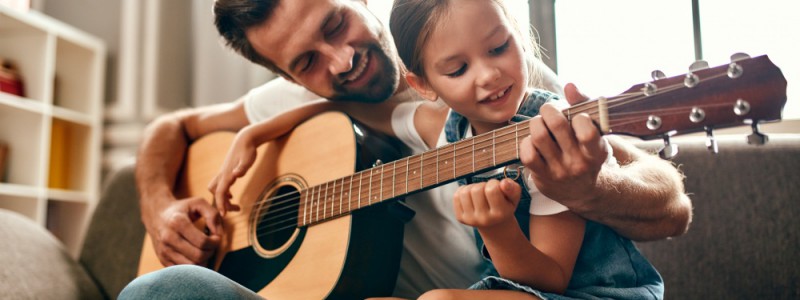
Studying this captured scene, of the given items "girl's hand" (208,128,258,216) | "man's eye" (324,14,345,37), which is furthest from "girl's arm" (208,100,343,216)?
"man's eye" (324,14,345,37)

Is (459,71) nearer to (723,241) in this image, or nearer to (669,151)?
(669,151)

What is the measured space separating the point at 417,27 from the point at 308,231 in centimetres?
38

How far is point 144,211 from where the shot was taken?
140 centimetres

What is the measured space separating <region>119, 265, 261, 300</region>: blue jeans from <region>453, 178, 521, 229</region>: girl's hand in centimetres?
29

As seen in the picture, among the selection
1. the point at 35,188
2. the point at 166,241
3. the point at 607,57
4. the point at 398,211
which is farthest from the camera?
the point at 35,188

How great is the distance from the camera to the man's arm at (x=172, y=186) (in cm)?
121

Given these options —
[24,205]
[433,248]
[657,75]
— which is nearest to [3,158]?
[24,205]

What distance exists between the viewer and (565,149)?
28.1 inches

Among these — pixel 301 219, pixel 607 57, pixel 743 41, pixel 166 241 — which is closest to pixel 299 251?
pixel 301 219

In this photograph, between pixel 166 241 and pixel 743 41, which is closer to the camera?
pixel 166 241

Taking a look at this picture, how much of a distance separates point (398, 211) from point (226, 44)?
0.60 metres

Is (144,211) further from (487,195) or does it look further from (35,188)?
(35,188)

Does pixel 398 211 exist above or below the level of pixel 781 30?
below

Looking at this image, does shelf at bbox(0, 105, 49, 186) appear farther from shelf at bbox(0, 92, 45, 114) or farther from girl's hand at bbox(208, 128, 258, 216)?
girl's hand at bbox(208, 128, 258, 216)
